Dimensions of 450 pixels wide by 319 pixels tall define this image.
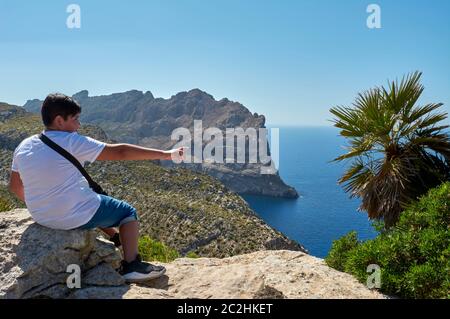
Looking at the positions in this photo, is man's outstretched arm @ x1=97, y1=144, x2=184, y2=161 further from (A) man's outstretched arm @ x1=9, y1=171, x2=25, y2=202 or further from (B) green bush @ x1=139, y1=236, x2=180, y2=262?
(B) green bush @ x1=139, y1=236, x2=180, y2=262

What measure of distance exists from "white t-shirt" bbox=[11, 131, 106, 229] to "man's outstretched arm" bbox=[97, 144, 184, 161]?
0.26 feet

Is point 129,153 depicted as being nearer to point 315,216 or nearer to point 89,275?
point 89,275

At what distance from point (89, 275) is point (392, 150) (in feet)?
20.6

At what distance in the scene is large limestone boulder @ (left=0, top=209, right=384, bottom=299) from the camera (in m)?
4.41

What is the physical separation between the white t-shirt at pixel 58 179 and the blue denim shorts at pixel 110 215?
7 cm

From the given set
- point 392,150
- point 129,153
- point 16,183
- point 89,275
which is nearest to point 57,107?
point 129,153

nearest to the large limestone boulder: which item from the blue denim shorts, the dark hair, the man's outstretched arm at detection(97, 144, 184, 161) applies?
the blue denim shorts

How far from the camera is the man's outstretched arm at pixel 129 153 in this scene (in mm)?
4398

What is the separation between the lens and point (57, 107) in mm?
4430

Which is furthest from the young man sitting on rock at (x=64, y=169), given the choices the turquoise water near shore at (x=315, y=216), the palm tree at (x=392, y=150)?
the turquoise water near shore at (x=315, y=216)

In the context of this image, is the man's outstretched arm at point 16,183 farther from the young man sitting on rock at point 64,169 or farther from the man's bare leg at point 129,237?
the man's bare leg at point 129,237

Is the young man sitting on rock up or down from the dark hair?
down

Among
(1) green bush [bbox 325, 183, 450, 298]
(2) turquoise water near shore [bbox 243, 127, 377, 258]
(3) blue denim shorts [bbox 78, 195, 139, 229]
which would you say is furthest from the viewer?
(2) turquoise water near shore [bbox 243, 127, 377, 258]
